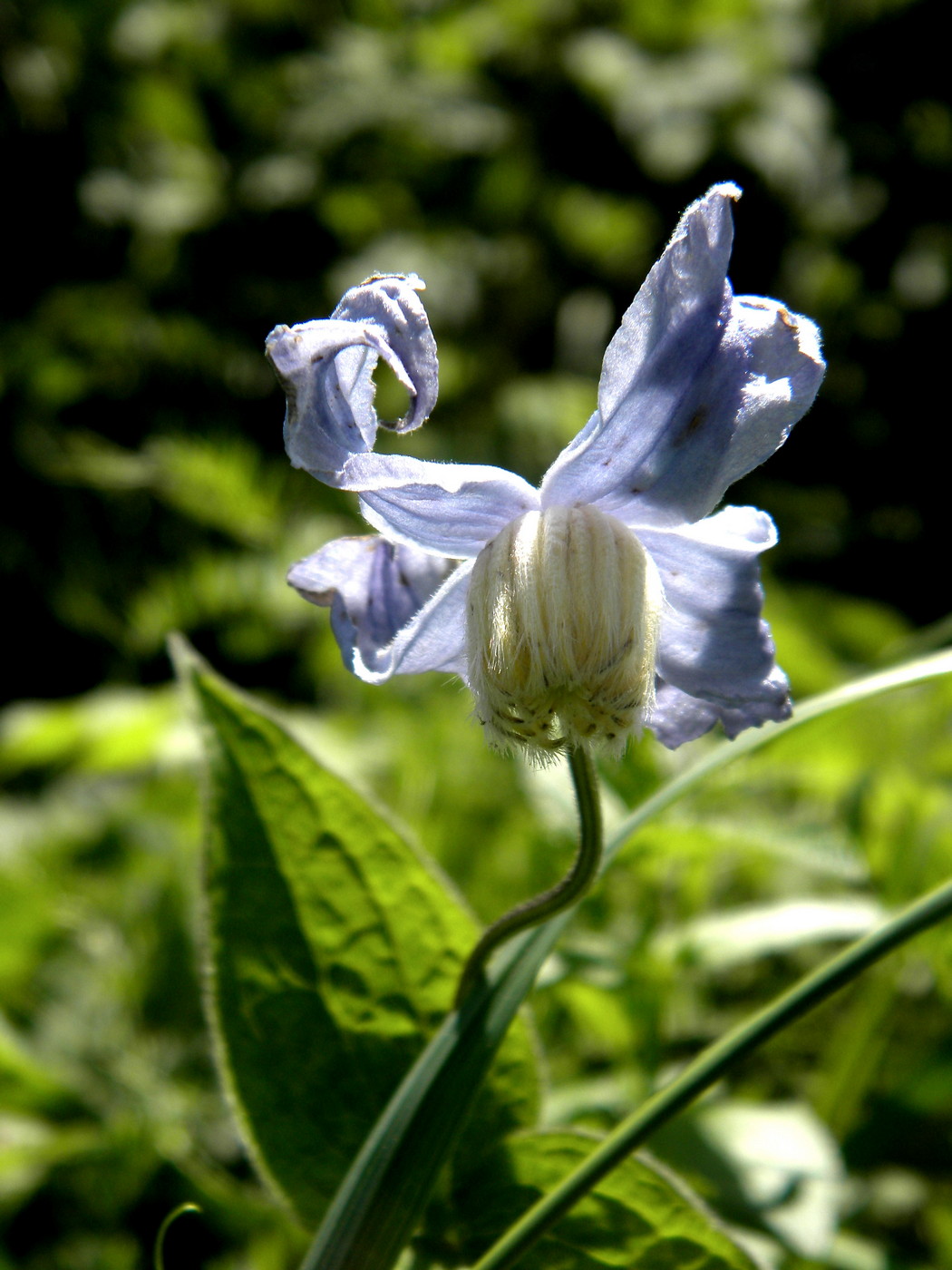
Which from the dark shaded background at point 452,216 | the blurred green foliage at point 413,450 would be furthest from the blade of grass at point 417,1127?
the dark shaded background at point 452,216

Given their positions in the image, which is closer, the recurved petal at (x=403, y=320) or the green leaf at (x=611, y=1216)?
the recurved petal at (x=403, y=320)

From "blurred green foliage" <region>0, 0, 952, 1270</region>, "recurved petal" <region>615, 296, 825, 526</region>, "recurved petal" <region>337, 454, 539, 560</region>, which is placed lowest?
"blurred green foliage" <region>0, 0, 952, 1270</region>

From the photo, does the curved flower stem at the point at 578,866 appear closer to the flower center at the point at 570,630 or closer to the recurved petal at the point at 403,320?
the flower center at the point at 570,630

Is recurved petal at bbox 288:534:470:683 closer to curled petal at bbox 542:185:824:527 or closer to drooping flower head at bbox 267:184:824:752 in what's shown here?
drooping flower head at bbox 267:184:824:752

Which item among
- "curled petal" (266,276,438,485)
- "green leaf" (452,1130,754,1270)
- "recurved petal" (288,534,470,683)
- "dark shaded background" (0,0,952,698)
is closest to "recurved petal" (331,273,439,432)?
"curled petal" (266,276,438,485)

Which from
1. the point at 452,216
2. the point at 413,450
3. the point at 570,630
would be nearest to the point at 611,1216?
the point at 570,630

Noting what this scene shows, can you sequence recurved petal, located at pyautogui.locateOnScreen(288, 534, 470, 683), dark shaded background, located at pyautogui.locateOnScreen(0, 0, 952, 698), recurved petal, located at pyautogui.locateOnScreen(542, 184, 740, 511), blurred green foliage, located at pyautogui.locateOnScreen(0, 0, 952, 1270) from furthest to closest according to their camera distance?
dark shaded background, located at pyautogui.locateOnScreen(0, 0, 952, 698), blurred green foliage, located at pyautogui.locateOnScreen(0, 0, 952, 1270), recurved petal, located at pyautogui.locateOnScreen(288, 534, 470, 683), recurved petal, located at pyautogui.locateOnScreen(542, 184, 740, 511)

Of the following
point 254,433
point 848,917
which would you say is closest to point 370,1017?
point 848,917

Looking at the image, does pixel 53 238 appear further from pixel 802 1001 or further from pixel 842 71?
pixel 802 1001
